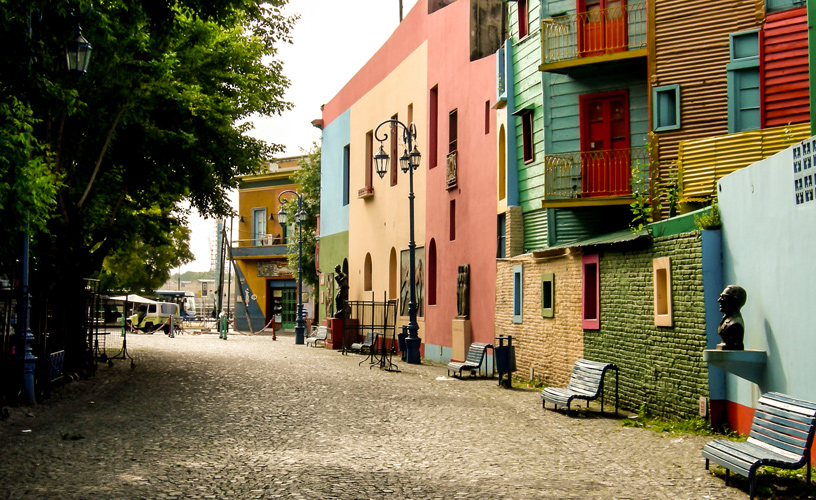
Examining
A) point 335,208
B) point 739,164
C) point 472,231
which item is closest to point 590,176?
point 739,164

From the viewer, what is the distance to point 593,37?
20062 millimetres

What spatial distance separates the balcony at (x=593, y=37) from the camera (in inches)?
769

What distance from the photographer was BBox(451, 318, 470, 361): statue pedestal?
2552 cm

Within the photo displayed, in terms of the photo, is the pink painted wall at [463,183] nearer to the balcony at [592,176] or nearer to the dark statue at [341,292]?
the balcony at [592,176]

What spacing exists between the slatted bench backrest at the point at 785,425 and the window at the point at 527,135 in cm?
1303

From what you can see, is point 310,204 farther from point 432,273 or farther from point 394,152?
point 432,273

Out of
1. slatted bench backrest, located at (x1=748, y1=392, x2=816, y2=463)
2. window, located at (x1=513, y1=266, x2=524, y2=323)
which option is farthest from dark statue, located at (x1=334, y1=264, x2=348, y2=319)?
slatted bench backrest, located at (x1=748, y1=392, x2=816, y2=463)

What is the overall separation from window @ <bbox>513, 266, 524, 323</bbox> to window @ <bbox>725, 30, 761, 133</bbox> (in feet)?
18.6

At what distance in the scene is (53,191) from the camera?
15.8m

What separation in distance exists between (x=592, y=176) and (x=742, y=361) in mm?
9311

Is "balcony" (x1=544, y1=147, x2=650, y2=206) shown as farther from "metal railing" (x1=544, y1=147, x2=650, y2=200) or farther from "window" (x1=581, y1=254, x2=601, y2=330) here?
"window" (x1=581, y1=254, x2=601, y2=330)

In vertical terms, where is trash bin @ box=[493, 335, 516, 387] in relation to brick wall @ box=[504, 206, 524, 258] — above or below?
below

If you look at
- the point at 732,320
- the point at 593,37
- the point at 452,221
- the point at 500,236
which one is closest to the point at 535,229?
the point at 500,236

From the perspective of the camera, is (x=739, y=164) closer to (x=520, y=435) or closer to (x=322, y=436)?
(x=520, y=435)
